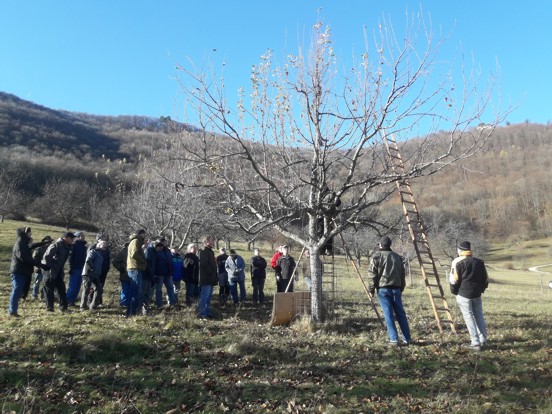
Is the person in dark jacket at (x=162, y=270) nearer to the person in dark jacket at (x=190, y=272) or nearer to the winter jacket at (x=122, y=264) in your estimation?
the person in dark jacket at (x=190, y=272)

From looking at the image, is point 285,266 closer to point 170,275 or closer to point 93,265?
point 170,275

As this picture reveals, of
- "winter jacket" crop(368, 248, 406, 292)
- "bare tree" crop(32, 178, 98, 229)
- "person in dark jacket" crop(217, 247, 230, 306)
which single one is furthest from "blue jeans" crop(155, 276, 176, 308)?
A: "bare tree" crop(32, 178, 98, 229)

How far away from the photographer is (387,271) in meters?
7.82

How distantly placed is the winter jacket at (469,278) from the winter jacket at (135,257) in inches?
251

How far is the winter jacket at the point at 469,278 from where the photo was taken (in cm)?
770

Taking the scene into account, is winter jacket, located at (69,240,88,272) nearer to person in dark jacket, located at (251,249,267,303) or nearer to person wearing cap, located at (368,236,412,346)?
person in dark jacket, located at (251,249,267,303)

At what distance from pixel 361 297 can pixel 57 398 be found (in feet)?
41.0

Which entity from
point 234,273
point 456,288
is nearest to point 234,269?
point 234,273

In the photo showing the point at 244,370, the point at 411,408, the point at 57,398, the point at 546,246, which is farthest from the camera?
the point at 546,246

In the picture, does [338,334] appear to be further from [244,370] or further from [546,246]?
[546,246]

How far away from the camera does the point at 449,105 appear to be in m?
8.48

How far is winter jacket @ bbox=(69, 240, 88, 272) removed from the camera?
10.9 metres

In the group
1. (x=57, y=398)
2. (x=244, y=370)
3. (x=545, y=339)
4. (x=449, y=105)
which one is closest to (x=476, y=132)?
(x=449, y=105)

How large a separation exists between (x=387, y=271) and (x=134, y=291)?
17.7ft
